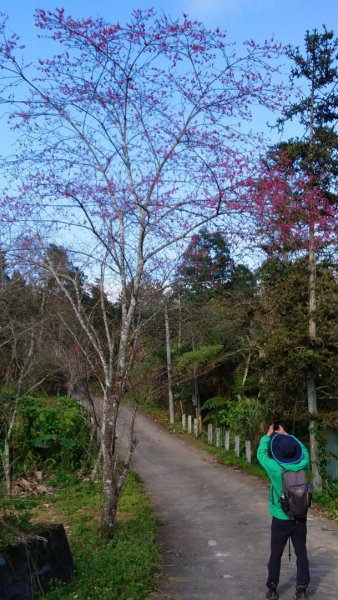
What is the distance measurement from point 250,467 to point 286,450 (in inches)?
391

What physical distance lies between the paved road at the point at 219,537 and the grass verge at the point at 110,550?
230 mm

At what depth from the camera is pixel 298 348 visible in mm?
11641

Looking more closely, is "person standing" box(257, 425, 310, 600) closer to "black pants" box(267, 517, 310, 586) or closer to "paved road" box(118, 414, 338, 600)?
"black pants" box(267, 517, 310, 586)

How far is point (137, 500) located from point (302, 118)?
342 inches

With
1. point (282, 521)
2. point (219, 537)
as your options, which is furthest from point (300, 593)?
point (219, 537)

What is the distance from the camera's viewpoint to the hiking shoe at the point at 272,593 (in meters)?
5.05

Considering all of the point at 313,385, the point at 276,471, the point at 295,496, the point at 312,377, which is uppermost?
the point at 312,377

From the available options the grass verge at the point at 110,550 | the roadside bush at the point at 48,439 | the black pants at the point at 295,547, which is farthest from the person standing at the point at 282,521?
the roadside bush at the point at 48,439

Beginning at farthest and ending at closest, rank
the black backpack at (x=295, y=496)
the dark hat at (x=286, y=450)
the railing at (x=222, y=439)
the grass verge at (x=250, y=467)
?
the railing at (x=222, y=439)
the grass verge at (x=250, y=467)
the dark hat at (x=286, y=450)
the black backpack at (x=295, y=496)

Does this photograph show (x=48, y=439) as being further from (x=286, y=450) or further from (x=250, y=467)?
(x=286, y=450)

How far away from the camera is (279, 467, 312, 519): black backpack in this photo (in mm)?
4906

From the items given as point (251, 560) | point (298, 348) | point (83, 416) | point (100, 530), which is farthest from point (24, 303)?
point (251, 560)

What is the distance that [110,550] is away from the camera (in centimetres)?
629

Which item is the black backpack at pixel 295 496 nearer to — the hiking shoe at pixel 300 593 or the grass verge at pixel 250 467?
the hiking shoe at pixel 300 593
